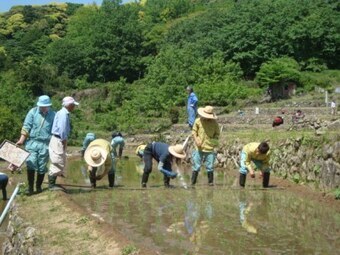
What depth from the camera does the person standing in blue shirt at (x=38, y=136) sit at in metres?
9.52

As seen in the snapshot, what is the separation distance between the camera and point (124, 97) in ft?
164

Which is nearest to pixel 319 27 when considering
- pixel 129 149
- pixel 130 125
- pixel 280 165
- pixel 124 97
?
pixel 124 97

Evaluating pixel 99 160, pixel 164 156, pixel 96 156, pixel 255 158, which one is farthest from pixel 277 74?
pixel 96 156

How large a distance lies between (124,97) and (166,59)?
18.5 feet

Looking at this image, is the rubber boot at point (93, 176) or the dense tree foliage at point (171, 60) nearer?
the rubber boot at point (93, 176)

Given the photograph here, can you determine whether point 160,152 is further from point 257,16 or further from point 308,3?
point 308,3

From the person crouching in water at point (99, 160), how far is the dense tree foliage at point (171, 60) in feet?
58.1

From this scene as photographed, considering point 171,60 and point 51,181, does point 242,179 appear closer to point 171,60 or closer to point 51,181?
point 51,181

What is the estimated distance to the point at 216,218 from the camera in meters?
7.80

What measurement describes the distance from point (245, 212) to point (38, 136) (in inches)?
164

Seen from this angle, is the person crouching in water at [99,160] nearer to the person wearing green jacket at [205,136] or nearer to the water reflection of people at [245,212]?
the person wearing green jacket at [205,136]

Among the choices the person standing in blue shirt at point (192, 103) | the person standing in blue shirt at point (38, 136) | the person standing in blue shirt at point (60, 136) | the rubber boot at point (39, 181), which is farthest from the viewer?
the person standing in blue shirt at point (192, 103)

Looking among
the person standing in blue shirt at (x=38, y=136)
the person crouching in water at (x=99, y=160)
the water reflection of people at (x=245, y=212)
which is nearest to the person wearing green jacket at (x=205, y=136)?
the water reflection of people at (x=245, y=212)

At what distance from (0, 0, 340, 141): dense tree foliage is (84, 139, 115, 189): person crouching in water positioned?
1772 centimetres
